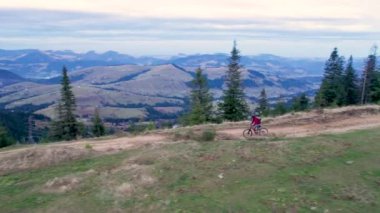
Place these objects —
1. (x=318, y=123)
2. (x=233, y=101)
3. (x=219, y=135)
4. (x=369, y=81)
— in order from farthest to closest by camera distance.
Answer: (x=369, y=81) < (x=233, y=101) < (x=318, y=123) < (x=219, y=135)

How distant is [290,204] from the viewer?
18312 mm

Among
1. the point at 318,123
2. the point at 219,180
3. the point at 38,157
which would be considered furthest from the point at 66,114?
the point at 219,180

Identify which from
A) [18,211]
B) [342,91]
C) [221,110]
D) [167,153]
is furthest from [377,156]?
[342,91]

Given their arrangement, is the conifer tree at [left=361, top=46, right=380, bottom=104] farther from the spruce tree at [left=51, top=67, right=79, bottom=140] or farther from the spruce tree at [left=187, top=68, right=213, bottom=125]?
the spruce tree at [left=51, top=67, right=79, bottom=140]

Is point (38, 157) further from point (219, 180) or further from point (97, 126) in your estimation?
point (97, 126)

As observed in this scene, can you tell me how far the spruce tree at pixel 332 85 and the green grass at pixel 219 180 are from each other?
42388 millimetres

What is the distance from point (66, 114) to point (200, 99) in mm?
18395

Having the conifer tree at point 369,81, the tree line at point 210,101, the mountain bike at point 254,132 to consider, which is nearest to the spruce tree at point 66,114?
the tree line at point 210,101

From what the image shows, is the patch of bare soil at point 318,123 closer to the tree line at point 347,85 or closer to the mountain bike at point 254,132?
the mountain bike at point 254,132

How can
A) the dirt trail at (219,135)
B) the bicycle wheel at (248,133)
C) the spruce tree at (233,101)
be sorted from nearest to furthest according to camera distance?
the dirt trail at (219,135), the bicycle wheel at (248,133), the spruce tree at (233,101)

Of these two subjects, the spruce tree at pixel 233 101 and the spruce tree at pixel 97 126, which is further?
the spruce tree at pixel 97 126

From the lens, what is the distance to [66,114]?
189ft

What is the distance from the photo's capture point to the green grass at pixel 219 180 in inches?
731

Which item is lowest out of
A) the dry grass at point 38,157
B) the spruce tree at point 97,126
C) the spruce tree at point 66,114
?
the spruce tree at point 97,126
